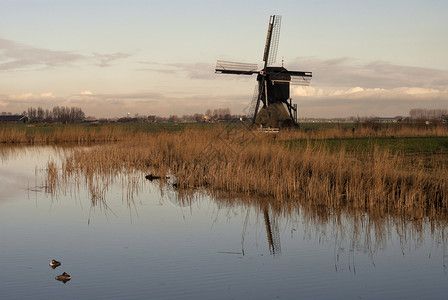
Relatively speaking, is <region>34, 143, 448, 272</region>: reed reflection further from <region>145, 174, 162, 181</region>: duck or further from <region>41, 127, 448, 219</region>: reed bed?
<region>145, 174, 162, 181</region>: duck

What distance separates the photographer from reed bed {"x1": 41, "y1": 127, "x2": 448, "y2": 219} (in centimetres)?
1005

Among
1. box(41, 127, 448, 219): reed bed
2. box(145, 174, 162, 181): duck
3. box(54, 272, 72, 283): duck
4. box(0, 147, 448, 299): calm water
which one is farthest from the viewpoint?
box(145, 174, 162, 181): duck

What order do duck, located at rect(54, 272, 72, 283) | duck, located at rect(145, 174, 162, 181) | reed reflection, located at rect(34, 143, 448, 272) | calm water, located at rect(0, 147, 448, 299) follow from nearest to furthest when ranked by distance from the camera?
calm water, located at rect(0, 147, 448, 299) → duck, located at rect(54, 272, 72, 283) → reed reflection, located at rect(34, 143, 448, 272) → duck, located at rect(145, 174, 162, 181)

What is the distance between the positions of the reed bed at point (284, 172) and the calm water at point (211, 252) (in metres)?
1.01

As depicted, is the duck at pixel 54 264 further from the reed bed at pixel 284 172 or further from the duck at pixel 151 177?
the duck at pixel 151 177

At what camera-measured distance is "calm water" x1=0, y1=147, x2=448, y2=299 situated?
17.8ft

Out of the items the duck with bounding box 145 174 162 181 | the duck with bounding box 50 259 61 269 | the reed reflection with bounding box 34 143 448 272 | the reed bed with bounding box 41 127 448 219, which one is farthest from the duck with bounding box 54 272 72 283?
the duck with bounding box 145 174 162 181

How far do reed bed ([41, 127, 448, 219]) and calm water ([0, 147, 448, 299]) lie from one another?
1.01 m

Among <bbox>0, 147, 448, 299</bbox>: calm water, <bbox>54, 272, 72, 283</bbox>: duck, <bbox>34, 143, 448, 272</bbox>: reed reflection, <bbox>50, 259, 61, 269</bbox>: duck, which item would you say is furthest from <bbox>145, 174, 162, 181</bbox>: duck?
<bbox>54, 272, 72, 283</bbox>: duck

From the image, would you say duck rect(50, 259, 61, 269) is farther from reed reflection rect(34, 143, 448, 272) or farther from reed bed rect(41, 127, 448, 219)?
reed bed rect(41, 127, 448, 219)

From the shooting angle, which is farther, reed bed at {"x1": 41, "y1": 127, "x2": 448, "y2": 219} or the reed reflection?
reed bed at {"x1": 41, "y1": 127, "x2": 448, "y2": 219}

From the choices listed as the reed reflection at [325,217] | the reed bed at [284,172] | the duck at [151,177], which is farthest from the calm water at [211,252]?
the duck at [151,177]

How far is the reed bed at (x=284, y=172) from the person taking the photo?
1005 centimetres

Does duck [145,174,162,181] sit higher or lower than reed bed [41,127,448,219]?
lower
